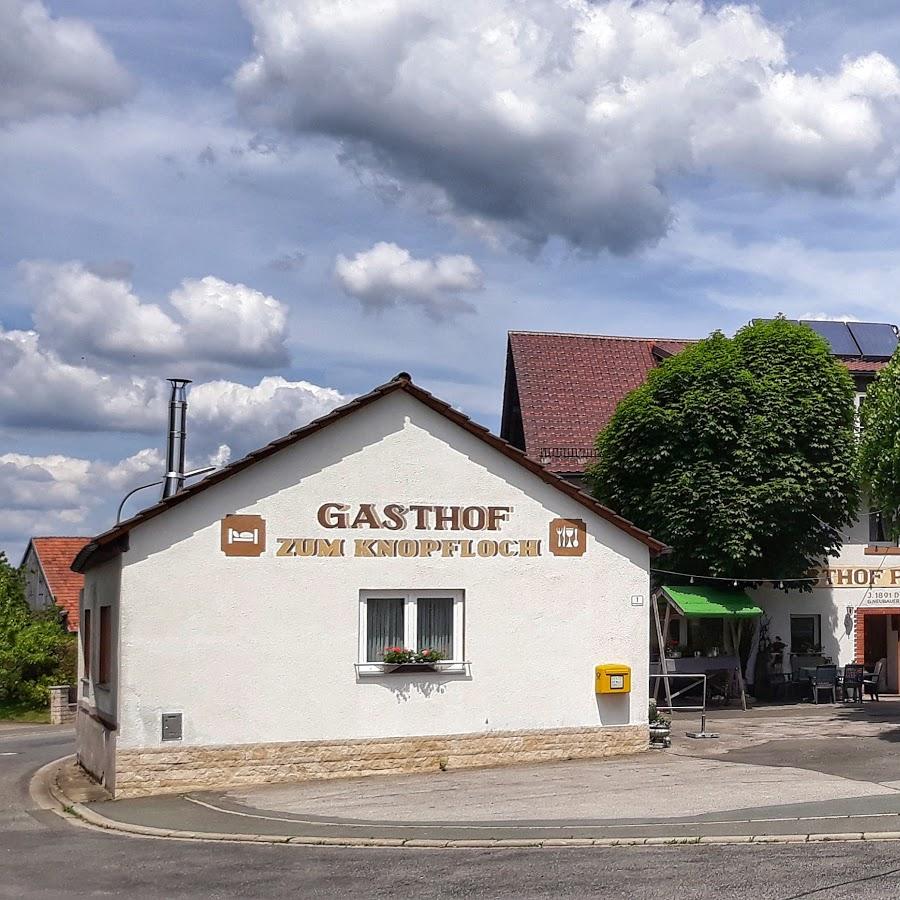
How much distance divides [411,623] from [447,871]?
22.9ft

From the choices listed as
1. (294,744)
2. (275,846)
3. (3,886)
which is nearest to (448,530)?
(294,744)

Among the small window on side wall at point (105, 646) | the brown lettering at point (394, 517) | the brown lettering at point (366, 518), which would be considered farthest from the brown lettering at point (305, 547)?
the small window on side wall at point (105, 646)

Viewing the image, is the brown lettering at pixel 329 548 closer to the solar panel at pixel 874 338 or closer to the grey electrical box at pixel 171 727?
the grey electrical box at pixel 171 727

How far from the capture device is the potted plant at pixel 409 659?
1784 cm

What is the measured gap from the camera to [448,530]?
60.6 ft

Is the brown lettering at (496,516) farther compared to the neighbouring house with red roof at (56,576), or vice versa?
the neighbouring house with red roof at (56,576)

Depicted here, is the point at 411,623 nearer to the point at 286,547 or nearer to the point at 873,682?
the point at 286,547

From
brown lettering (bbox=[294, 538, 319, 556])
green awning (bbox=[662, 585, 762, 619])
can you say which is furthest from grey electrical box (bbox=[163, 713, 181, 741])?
green awning (bbox=[662, 585, 762, 619])

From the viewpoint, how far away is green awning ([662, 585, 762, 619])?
28.0m

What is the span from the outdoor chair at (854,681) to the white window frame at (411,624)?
13.8m

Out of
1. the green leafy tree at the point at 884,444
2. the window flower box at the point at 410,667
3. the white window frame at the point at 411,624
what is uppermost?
the green leafy tree at the point at 884,444

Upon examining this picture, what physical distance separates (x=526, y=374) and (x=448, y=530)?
66.5ft

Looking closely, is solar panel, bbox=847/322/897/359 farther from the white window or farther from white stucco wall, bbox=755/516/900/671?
the white window

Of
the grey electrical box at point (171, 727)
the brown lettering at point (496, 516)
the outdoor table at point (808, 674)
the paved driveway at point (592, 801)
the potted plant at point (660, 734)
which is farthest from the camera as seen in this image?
the outdoor table at point (808, 674)
